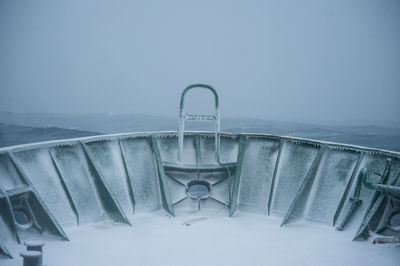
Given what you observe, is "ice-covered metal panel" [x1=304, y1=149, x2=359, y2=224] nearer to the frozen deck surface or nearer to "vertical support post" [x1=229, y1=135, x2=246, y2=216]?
the frozen deck surface

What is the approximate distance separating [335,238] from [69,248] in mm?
4046

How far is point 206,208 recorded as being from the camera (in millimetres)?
6555

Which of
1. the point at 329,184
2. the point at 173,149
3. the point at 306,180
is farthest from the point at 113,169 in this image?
the point at 329,184

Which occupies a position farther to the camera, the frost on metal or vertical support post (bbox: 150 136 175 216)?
vertical support post (bbox: 150 136 175 216)

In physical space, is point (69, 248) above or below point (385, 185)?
below

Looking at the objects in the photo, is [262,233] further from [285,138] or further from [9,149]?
[9,149]

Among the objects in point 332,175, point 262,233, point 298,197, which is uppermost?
point 332,175

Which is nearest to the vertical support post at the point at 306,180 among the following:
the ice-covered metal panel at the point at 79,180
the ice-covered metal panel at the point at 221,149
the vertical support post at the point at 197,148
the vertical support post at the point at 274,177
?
the vertical support post at the point at 274,177

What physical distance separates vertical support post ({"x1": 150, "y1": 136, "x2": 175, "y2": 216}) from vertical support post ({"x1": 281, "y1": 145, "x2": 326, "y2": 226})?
210cm

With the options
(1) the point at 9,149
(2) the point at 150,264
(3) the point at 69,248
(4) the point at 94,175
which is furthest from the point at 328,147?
(1) the point at 9,149

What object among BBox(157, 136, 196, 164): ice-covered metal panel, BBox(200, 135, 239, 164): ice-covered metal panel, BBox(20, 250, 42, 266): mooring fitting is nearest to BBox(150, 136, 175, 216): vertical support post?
BBox(157, 136, 196, 164): ice-covered metal panel

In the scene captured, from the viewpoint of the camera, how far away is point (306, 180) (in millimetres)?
6051

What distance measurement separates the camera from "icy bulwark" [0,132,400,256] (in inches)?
195

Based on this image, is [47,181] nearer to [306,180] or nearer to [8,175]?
[8,175]
